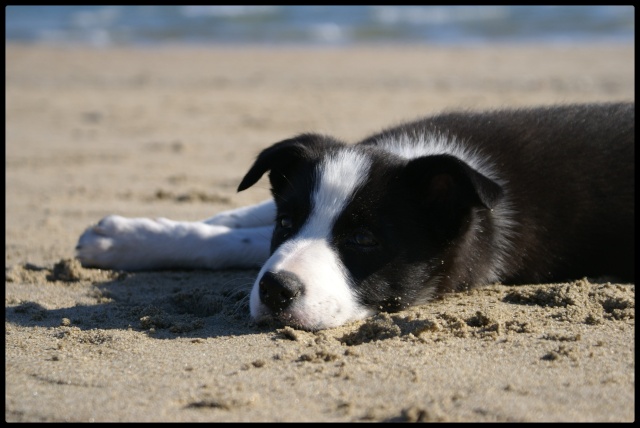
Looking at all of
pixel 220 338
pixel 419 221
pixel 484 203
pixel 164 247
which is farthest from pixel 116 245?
pixel 484 203

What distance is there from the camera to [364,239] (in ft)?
13.1

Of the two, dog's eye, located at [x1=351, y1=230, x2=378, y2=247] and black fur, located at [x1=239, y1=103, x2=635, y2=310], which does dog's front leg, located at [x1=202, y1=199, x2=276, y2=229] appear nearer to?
black fur, located at [x1=239, y1=103, x2=635, y2=310]

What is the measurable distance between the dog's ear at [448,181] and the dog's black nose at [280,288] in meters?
0.84

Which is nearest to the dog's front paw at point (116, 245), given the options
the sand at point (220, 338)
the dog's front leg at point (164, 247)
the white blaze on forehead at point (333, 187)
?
the dog's front leg at point (164, 247)

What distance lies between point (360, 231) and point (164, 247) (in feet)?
5.03

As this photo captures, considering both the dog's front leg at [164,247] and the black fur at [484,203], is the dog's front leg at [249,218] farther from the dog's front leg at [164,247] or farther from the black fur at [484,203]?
the black fur at [484,203]

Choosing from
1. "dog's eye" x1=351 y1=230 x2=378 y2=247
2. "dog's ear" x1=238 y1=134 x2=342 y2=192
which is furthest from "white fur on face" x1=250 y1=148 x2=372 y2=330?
"dog's ear" x1=238 y1=134 x2=342 y2=192

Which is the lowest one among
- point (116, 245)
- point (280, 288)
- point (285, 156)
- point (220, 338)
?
point (220, 338)

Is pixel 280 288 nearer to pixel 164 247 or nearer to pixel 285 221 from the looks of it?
pixel 285 221

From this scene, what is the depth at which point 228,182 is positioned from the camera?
7.46m

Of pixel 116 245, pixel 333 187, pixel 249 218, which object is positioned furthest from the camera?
pixel 249 218

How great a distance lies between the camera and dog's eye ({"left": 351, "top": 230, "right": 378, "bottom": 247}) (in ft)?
13.1

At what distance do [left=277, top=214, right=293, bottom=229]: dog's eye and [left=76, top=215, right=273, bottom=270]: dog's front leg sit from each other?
0.92 metres

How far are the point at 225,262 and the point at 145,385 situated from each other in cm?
195
